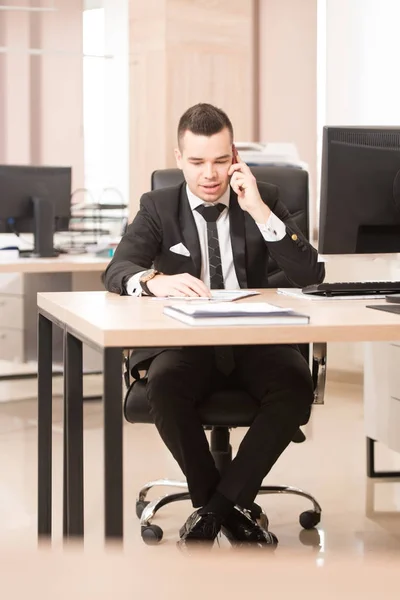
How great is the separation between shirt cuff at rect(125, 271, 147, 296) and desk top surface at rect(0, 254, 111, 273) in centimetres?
186

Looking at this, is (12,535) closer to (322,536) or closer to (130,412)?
(130,412)

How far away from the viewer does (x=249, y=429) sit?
2.22m

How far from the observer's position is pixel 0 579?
→ 0.21 meters

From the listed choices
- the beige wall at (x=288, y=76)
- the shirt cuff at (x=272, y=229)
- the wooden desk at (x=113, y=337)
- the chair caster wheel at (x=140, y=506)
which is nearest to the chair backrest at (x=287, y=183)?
the shirt cuff at (x=272, y=229)

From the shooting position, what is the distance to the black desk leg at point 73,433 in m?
1.99

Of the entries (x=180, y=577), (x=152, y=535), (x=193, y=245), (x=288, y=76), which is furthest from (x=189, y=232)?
(x=288, y=76)

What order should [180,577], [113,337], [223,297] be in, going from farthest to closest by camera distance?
[223,297] → [113,337] → [180,577]

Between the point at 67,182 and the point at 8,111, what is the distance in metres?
2.10

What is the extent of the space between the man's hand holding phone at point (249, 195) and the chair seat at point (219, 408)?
1.60ft

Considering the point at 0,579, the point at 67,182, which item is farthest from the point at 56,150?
the point at 0,579

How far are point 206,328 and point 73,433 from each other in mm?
568

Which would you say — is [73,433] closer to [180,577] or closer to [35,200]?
[180,577]

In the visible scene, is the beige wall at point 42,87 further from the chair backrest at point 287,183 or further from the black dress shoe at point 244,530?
the black dress shoe at point 244,530

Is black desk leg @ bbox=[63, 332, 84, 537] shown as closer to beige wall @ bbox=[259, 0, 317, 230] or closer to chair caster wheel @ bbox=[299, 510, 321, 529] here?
chair caster wheel @ bbox=[299, 510, 321, 529]
